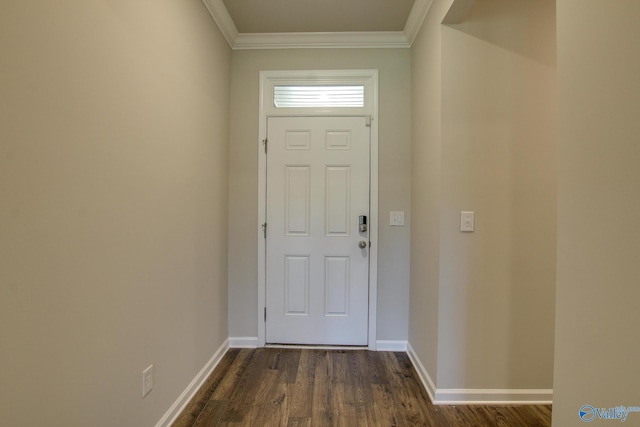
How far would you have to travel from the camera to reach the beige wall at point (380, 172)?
2.28m

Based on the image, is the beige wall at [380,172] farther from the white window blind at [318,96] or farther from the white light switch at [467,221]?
the white light switch at [467,221]

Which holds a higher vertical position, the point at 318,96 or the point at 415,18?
the point at 415,18

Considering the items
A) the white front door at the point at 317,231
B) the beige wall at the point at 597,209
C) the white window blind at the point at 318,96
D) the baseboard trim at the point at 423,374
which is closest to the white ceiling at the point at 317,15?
the white window blind at the point at 318,96

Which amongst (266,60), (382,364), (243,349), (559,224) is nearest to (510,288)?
(559,224)

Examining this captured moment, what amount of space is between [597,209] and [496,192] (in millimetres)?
937

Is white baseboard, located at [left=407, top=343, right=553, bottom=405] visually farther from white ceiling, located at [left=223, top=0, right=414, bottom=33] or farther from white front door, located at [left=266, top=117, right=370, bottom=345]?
white ceiling, located at [left=223, top=0, right=414, bottom=33]

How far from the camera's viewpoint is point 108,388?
3.50 ft

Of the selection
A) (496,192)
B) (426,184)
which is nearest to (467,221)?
(496,192)

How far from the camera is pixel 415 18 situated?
1976mm

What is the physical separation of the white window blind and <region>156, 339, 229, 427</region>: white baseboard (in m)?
2.12

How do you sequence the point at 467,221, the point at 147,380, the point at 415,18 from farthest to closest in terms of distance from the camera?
the point at 415,18 → the point at 467,221 → the point at 147,380

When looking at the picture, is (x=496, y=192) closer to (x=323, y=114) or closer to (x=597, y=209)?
(x=597, y=209)

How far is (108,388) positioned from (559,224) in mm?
1780

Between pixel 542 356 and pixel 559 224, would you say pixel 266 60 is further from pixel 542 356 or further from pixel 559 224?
pixel 542 356
